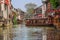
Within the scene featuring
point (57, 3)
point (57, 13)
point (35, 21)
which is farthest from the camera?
point (35, 21)

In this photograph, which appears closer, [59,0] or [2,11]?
[59,0]

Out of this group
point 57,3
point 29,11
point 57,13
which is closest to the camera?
point 57,13

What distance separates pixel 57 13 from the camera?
113 ft

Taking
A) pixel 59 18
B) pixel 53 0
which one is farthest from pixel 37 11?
pixel 59 18

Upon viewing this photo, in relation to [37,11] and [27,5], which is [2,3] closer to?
[37,11]

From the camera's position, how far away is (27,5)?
395 feet

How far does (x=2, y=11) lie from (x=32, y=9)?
6092 cm

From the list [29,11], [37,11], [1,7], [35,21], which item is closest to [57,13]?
[35,21]

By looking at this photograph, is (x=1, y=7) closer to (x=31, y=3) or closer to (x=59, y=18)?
(x=59, y=18)

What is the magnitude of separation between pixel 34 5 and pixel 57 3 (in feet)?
265

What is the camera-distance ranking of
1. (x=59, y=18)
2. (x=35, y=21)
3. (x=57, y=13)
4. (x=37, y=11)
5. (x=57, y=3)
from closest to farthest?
(x=59, y=18) < (x=57, y=13) < (x=57, y=3) < (x=35, y=21) < (x=37, y=11)

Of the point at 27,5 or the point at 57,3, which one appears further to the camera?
the point at 27,5

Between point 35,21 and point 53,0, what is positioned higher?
point 53,0

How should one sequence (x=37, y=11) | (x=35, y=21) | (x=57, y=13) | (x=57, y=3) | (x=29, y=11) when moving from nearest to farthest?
1. (x=57, y=13)
2. (x=57, y=3)
3. (x=35, y=21)
4. (x=37, y=11)
5. (x=29, y=11)
